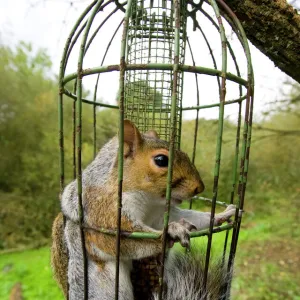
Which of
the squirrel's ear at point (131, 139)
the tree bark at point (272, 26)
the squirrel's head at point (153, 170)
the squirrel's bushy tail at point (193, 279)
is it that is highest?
the tree bark at point (272, 26)

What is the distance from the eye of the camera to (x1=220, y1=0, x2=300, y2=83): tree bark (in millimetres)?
1236

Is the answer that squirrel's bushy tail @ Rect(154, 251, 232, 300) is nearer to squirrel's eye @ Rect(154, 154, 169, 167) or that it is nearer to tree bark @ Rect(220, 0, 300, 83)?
squirrel's eye @ Rect(154, 154, 169, 167)

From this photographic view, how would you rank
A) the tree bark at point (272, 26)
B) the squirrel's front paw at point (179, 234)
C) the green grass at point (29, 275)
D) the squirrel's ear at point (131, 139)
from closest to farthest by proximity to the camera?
the squirrel's front paw at point (179, 234) → the squirrel's ear at point (131, 139) → the tree bark at point (272, 26) → the green grass at point (29, 275)

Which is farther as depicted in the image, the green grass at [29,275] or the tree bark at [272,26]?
the green grass at [29,275]

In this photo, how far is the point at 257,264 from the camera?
14.1 feet

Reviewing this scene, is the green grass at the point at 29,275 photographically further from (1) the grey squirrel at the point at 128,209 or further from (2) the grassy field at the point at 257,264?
(1) the grey squirrel at the point at 128,209

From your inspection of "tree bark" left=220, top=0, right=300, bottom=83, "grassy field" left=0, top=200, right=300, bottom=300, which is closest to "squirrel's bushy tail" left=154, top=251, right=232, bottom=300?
"tree bark" left=220, top=0, right=300, bottom=83

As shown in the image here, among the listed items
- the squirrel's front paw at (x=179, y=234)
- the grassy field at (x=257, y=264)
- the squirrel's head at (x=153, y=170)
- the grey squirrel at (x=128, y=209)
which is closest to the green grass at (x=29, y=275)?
the grassy field at (x=257, y=264)

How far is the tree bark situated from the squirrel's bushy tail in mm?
742

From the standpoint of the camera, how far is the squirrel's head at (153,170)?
1064mm

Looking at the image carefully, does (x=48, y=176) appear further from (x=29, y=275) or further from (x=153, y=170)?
(x=153, y=170)

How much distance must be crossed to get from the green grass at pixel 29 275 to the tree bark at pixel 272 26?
9.59ft

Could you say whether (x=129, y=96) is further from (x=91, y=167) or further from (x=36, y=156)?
(x=36, y=156)

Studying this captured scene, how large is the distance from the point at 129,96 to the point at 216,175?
72cm
